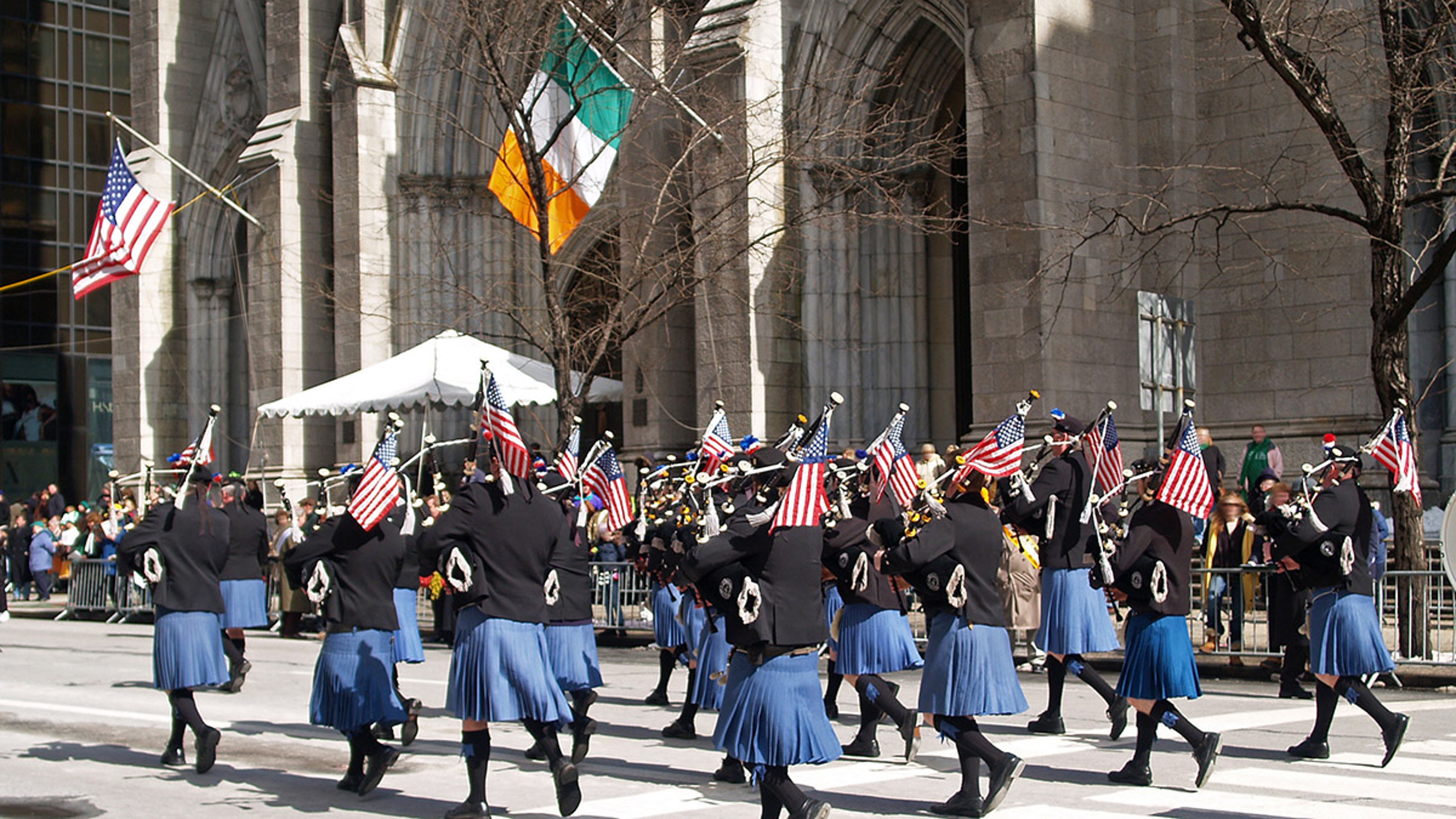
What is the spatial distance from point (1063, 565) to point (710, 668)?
2547mm

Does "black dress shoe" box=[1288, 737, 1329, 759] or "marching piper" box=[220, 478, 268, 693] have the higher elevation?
"marching piper" box=[220, 478, 268, 693]

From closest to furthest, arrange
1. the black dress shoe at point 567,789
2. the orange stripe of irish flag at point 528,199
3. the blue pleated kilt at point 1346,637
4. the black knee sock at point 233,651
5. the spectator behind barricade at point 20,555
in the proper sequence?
the black dress shoe at point 567,789, the blue pleated kilt at point 1346,637, the black knee sock at point 233,651, the orange stripe of irish flag at point 528,199, the spectator behind barricade at point 20,555

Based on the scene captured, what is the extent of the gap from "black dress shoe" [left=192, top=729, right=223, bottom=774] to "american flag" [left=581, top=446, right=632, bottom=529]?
426 centimetres

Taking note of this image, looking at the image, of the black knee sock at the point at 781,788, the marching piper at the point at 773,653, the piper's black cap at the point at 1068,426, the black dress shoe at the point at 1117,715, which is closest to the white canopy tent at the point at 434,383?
the piper's black cap at the point at 1068,426

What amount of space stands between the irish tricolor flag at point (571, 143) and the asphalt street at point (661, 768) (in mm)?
8565

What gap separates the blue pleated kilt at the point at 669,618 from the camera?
12969 mm

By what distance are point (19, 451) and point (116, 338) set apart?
64.2 ft

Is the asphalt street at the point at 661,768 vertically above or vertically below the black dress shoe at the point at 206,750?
below

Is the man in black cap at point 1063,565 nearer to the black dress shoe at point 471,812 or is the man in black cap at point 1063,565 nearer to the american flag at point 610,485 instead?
the american flag at point 610,485

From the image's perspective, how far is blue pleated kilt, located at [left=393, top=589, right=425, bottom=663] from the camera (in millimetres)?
13133

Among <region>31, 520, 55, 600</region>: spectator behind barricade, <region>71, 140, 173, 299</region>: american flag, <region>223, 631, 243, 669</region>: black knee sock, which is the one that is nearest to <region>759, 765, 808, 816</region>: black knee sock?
<region>223, 631, 243, 669</region>: black knee sock

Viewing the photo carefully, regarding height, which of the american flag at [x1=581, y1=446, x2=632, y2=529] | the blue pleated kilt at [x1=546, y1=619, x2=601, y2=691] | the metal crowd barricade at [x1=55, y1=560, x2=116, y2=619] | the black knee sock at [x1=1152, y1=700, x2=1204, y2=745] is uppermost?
the american flag at [x1=581, y1=446, x2=632, y2=529]

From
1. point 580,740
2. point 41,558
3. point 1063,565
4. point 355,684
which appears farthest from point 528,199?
point 41,558

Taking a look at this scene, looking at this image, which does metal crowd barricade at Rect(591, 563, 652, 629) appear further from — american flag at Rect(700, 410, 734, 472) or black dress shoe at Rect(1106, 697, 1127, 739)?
black dress shoe at Rect(1106, 697, 1127, 739)
